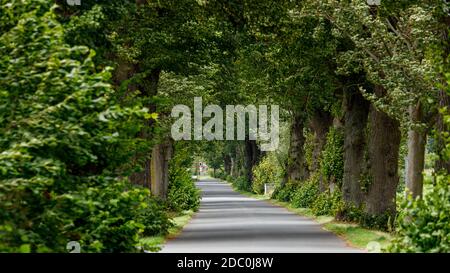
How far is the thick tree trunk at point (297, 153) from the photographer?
60.7m

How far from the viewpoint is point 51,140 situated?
12.5 meters

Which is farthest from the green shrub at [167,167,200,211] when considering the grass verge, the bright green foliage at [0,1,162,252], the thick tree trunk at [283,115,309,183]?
the bright green foliage at [0,1,162,252]

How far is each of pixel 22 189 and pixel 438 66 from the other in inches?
289

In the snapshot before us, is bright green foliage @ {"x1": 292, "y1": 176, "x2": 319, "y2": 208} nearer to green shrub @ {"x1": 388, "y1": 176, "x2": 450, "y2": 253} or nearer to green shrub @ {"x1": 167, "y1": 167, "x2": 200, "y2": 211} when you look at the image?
green shrub @ {"x1": 167, "y1": 167, "x2": 200, "y2": 211}

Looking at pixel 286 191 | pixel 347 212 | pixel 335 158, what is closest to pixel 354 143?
pixel 347 212

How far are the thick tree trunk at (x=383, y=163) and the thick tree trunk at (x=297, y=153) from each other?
25.0 metres

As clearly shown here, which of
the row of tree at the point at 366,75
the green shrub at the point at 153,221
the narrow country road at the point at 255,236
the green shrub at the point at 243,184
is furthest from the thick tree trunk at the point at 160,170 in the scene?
the green shrub at the point at 243,184

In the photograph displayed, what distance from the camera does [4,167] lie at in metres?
11.9

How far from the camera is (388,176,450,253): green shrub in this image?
47.1ft

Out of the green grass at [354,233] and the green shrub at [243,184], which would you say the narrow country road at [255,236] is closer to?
the green grass at [354,233]

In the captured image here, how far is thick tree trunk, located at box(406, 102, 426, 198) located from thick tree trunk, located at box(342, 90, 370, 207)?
35.7 feet

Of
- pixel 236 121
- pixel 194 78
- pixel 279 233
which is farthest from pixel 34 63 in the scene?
pixel 236 121

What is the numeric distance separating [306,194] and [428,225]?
39223 mm

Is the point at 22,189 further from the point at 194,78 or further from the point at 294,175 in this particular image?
the point at 294,175
